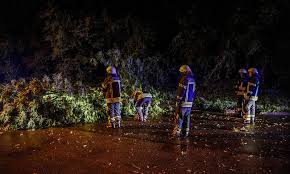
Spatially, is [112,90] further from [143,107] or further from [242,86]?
[242,86]

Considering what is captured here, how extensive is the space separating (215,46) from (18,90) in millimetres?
11727

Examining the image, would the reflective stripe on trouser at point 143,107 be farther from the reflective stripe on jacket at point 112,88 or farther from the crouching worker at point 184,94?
the crouching worker at point 184,94

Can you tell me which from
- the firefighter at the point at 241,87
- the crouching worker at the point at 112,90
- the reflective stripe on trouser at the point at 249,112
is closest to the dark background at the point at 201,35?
the firefighter at the point at 241,87

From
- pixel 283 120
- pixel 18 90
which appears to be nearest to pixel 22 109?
pixel 18 90

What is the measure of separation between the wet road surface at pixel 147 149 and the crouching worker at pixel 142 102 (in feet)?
2.01

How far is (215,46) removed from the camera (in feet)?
67.3

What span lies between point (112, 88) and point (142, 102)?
156cm

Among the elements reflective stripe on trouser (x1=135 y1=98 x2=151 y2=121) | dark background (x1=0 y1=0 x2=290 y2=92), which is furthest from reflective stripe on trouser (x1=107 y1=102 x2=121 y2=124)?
dark background (x1=0 y1=0 x2=290 y2=92)

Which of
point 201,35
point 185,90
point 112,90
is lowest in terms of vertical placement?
point 112,90

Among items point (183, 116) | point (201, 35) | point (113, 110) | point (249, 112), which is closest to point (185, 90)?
point (183, 116)

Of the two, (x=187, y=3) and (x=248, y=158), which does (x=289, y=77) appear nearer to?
(x=187, y=3)

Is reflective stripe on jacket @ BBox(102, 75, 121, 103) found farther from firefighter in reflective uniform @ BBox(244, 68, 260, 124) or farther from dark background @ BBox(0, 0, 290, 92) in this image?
dark background @ BBox(0, 0, 290, 92)

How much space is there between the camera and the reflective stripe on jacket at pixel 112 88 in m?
10.8

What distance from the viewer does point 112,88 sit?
35.5 feet
